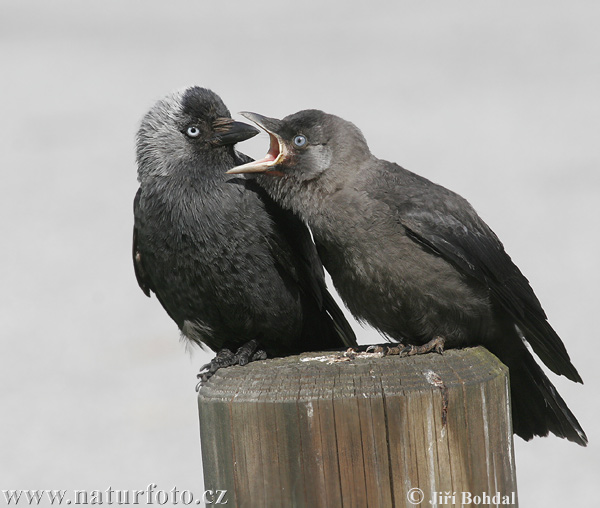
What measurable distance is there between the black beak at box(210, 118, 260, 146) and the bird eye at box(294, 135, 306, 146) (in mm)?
301

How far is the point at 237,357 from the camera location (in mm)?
3684

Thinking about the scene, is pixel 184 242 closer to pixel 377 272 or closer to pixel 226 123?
pixel 226 123

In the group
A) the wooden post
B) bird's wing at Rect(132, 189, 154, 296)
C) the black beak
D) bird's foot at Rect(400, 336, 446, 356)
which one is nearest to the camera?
the wooden post

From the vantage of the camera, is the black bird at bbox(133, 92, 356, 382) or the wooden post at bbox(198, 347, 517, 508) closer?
the wooden post at bbox(198, 347, 517, 508)

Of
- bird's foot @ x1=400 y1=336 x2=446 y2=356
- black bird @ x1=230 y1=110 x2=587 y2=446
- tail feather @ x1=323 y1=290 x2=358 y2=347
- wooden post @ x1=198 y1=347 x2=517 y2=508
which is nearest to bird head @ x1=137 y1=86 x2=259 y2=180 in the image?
black bird @ x1=230 y1=110 x2=587 y2=446

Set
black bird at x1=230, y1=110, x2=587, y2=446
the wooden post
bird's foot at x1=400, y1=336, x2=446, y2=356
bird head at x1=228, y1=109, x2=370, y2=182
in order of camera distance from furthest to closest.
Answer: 1. bird head at x1=228, y1=109, x2=370, y2=182
2. black bird at x1=230, y1=110, x2=587, y2=446
3. bird's foot at x1=400, y1=336, x2=446, y2=356
4. the wooden post

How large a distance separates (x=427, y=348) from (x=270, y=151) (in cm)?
107

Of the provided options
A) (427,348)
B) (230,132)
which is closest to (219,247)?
(230,132)

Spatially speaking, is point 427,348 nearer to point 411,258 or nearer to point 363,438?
point 411,258

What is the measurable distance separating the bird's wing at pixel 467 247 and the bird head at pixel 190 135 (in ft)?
2.74

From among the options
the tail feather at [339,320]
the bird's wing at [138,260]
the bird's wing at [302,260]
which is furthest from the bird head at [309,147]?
the tail feather at [339,320]

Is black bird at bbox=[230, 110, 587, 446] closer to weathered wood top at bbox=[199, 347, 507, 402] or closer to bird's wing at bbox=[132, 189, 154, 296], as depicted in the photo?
weathered wood top at bbox=[199, 347, 507, 402]

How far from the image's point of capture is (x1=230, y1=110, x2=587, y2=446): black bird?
328 cm

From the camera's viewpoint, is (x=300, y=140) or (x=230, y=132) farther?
(x=230, y=132)
